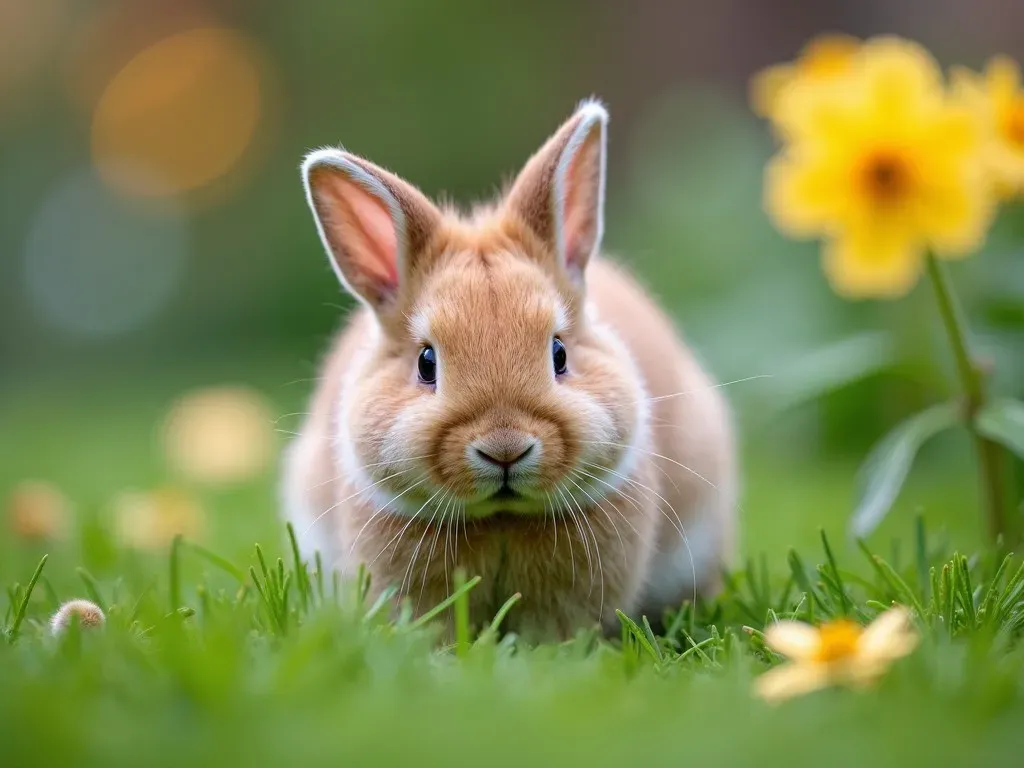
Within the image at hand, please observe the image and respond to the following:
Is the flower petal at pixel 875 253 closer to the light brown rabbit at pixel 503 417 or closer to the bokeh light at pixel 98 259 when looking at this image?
the light brown rabbit at pixel 503 417

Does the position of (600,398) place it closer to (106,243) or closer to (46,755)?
(46,755)

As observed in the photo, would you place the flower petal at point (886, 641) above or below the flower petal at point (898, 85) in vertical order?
below

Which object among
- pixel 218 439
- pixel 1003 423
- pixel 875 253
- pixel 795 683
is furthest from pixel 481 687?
pixel 218 439

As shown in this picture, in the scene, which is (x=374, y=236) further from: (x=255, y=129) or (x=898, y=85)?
(x=255, y=129)

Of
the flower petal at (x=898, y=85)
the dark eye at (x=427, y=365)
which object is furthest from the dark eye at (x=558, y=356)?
the flower petal at (x=898, y=85)

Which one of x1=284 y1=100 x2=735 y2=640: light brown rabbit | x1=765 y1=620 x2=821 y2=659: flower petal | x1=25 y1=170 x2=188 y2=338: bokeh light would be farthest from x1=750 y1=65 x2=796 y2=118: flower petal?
x1=25 y1=170 x2=188 y2=338: bokeh light

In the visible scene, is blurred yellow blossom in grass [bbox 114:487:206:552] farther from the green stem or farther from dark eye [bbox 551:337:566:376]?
the green stem
